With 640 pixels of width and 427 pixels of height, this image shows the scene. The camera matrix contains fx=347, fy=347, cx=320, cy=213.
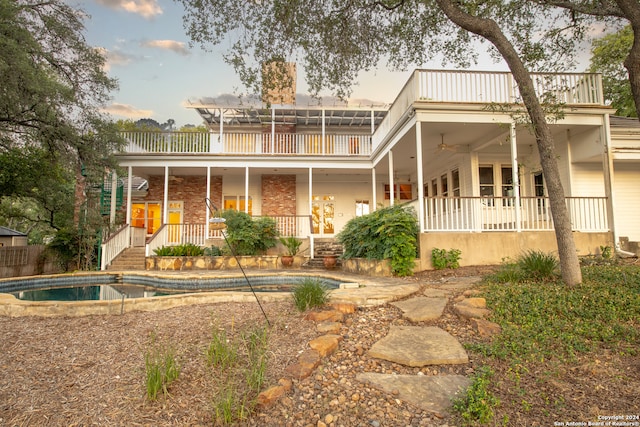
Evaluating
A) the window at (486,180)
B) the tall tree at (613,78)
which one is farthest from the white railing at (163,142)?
the tall tree at (613,78)

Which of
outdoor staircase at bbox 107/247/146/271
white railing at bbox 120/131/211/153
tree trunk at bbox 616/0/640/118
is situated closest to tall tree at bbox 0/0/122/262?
white railing at bbox 120/131/211/153

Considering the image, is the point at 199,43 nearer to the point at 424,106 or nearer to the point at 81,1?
the point at 424,106

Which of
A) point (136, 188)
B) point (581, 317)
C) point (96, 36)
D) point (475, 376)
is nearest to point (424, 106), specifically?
point (581, 317)

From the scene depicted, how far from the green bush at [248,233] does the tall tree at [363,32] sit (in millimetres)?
5273

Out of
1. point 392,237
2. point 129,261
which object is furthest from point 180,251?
point 392,237

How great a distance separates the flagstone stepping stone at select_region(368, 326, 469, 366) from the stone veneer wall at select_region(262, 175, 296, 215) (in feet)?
39.8

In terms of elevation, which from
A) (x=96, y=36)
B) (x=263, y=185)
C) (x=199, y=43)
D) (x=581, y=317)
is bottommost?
(x=581, y=317)

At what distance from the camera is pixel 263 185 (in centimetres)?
1538

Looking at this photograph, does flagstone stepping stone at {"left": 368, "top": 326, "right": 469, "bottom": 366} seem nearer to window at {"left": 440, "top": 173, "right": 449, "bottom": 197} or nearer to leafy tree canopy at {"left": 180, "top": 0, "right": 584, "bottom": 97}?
leafy tree canopy at {"left": 180, "top": 0, "right": 584, "bottom": 97}

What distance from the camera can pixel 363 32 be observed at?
7.29 m

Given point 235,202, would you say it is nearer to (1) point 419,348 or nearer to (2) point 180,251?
(2) point 180,251

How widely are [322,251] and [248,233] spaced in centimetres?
269

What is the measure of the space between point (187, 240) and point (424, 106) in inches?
360

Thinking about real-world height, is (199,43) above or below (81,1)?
below
